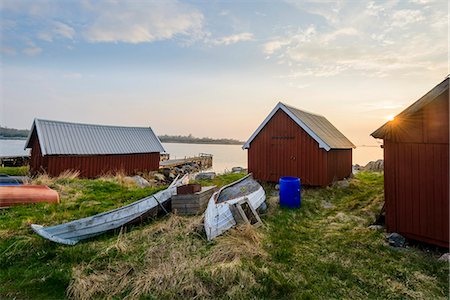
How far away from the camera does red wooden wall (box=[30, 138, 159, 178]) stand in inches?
666

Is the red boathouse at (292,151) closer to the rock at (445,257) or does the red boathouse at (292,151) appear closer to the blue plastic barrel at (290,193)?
the blue plastic barrel at (290,193)

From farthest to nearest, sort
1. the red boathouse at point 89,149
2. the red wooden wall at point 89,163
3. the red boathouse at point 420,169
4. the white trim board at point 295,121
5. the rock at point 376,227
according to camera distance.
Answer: the red boathouse at point 89,149 → the red wooden wall at point 89,163 → the white trim board at point 295,121 → the rock at point 376,227 → the red boathouse at point 420,169

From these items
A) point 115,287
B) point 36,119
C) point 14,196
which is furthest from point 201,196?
point 36,119

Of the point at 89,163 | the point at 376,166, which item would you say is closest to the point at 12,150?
the point at 89,163

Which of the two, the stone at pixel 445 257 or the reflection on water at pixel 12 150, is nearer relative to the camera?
the stone at pixel 445 257

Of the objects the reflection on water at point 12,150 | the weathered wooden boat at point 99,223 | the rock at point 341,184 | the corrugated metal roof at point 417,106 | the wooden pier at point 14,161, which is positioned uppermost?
the corrugated metal roof at point 417,106

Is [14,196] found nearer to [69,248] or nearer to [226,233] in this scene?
[69,248]

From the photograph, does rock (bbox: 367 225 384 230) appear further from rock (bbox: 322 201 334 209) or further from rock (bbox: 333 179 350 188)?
rock (bbox: 333 179 350 188)

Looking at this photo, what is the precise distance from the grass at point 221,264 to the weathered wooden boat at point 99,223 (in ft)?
0.74

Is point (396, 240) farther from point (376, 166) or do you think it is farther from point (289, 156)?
point (376, 166)

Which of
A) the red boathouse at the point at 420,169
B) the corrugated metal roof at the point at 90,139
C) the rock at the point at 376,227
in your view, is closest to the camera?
the red boathouse at the point at 420,169

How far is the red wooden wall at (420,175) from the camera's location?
5.40 m

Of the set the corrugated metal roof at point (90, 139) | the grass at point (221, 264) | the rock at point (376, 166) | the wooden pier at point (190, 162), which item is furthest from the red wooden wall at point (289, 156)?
the wooden pier at point (190, 162)

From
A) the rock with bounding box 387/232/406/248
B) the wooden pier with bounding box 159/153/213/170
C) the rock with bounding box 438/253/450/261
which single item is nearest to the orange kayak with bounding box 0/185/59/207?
the rock with bounding box 387/232/406/248
